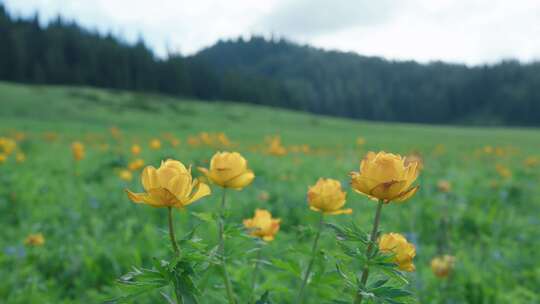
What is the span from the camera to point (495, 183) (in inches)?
175

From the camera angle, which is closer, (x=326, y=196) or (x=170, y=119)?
(x=326, y=196)

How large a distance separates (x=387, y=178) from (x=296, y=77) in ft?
339

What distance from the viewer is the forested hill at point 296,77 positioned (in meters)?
47.9

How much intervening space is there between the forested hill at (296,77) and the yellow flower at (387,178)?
5031cm

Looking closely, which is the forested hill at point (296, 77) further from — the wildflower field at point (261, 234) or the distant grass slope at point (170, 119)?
the wildflower field at point (261, 234)

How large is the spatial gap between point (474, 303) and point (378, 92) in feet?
292

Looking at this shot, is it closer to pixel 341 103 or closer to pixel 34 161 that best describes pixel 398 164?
pixel 34 161

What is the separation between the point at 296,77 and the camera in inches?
4028

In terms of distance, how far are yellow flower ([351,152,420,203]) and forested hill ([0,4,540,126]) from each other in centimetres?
5031

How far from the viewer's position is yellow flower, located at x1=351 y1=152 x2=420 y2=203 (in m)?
0.75

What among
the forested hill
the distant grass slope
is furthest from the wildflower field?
the forested hill

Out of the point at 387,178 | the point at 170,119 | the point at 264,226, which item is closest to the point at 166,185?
the point at 387,178

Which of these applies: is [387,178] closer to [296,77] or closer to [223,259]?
[223,259]

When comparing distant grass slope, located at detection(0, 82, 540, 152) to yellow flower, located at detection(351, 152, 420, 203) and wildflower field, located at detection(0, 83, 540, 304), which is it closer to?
wildflower field, located at detection(0, 83, 540, 304)
